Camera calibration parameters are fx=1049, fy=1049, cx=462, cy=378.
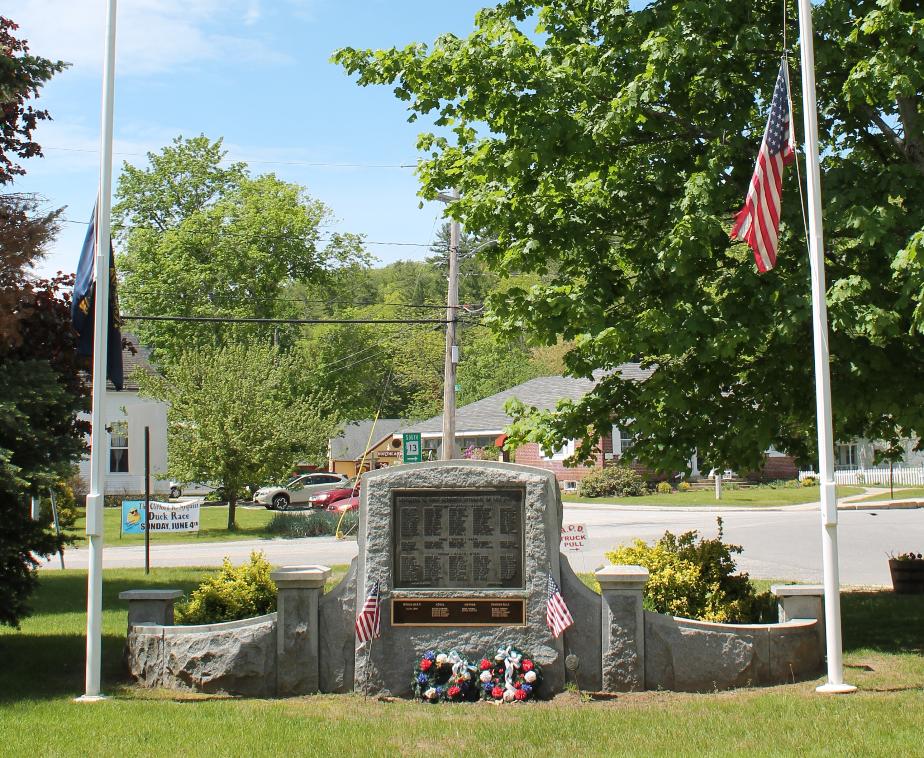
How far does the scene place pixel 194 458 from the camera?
32156 mm

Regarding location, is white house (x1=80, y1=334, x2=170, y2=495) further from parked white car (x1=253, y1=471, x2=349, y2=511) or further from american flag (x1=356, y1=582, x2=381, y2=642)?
american flag (x1=356, y1=582, x2=381, y2=642)

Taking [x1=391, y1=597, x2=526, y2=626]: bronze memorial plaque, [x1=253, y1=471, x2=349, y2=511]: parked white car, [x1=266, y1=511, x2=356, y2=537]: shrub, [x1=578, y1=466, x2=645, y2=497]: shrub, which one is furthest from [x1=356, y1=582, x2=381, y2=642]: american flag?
[x1=253, y1=471, x2=349, y2=511]: parked white car

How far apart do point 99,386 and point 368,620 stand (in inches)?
129

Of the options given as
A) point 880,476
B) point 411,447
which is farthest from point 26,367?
point 880,476

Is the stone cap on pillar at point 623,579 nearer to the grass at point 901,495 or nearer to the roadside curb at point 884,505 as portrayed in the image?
the roadside curb at point 884,505

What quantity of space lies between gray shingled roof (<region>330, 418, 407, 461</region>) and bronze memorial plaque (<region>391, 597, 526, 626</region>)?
59114mm

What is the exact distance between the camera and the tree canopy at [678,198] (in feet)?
35.5

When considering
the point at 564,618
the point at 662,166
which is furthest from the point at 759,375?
the point at 564,618

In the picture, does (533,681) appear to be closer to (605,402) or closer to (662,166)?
(605,402)

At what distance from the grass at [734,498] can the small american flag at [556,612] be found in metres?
30.2

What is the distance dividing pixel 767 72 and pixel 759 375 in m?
3.49

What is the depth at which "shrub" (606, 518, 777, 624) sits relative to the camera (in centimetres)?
1079

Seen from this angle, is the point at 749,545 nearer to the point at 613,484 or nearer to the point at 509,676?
the point at 509,676

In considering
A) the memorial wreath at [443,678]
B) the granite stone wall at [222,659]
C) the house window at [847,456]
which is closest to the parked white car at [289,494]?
the house window at [847,456]
